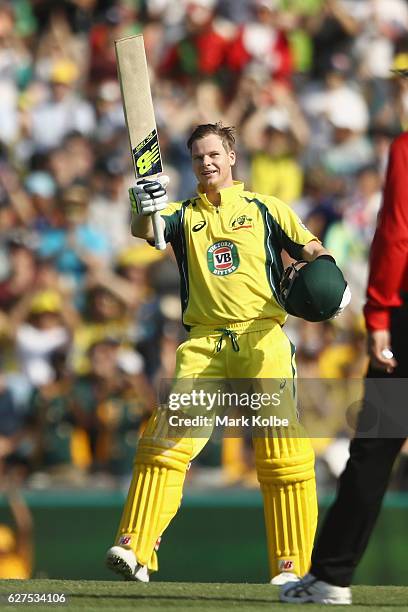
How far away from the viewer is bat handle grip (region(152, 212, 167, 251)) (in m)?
6.12

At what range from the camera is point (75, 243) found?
37.7 feet

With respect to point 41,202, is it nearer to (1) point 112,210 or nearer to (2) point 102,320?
(1) point 112,210

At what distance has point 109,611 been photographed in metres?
5.18

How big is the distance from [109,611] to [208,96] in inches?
315

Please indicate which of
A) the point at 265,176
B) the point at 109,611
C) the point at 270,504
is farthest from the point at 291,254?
the point at 265,176

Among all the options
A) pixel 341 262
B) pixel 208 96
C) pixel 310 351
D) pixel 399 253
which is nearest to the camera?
pixel 399 253

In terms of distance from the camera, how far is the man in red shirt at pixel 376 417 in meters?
5.01

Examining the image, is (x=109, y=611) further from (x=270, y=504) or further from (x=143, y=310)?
(x=143, y=310)

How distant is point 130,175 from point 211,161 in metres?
6.00

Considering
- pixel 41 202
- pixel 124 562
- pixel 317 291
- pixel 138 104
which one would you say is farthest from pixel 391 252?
pixel 41 202

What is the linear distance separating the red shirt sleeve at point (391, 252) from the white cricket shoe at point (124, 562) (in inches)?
64.3

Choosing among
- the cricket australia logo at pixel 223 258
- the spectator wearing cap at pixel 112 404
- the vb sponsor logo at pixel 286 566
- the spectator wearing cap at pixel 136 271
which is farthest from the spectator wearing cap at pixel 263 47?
the vb sponsor logo at pixel 286 566

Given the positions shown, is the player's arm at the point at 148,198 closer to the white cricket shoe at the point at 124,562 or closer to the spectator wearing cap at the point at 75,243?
the white cricket shoe at the point at 124,562

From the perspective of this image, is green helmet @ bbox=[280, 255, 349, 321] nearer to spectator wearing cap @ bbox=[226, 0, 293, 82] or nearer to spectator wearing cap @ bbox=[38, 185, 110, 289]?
spectator wearing cap @ bbox=[38, 185, 110, 289]
